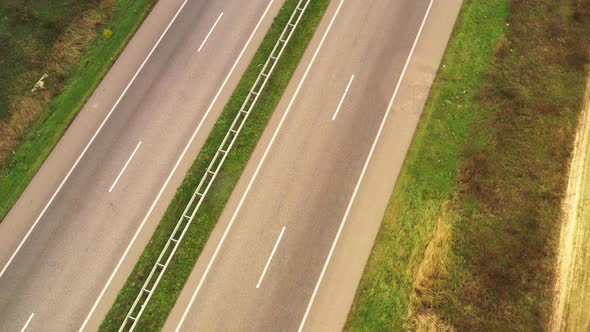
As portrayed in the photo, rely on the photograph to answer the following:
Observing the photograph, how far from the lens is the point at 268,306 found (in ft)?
62.6

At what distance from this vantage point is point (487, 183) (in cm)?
2080

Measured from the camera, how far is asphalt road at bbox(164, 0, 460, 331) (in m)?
19.4

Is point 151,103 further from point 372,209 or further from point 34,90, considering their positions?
point 372,209

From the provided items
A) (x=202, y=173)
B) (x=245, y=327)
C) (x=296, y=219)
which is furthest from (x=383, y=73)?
(x=245, y=327)

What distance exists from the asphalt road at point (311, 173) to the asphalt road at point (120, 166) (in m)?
4.21

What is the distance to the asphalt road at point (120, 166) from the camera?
68.3 ft

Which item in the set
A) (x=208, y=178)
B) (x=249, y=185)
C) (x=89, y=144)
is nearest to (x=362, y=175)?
(x=249, y=185)

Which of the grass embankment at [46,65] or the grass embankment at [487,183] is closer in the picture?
the grass embankment at [487,183]

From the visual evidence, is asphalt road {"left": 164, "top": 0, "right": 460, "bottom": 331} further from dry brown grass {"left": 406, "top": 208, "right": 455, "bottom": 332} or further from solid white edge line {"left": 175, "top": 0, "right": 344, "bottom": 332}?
dry brown grass {"left": 406, "top": 208, "right": 455, "bottom": 332}

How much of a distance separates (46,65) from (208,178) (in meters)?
16.1

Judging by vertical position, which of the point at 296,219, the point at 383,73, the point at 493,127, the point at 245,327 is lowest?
the point at 245,327

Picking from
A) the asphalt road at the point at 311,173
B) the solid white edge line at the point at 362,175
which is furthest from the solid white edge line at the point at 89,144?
the solid white edge line at the point at 362,175

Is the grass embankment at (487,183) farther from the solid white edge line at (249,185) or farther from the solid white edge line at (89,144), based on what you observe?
the solid white edge line at (89,144)

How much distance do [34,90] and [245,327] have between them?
2207cm
